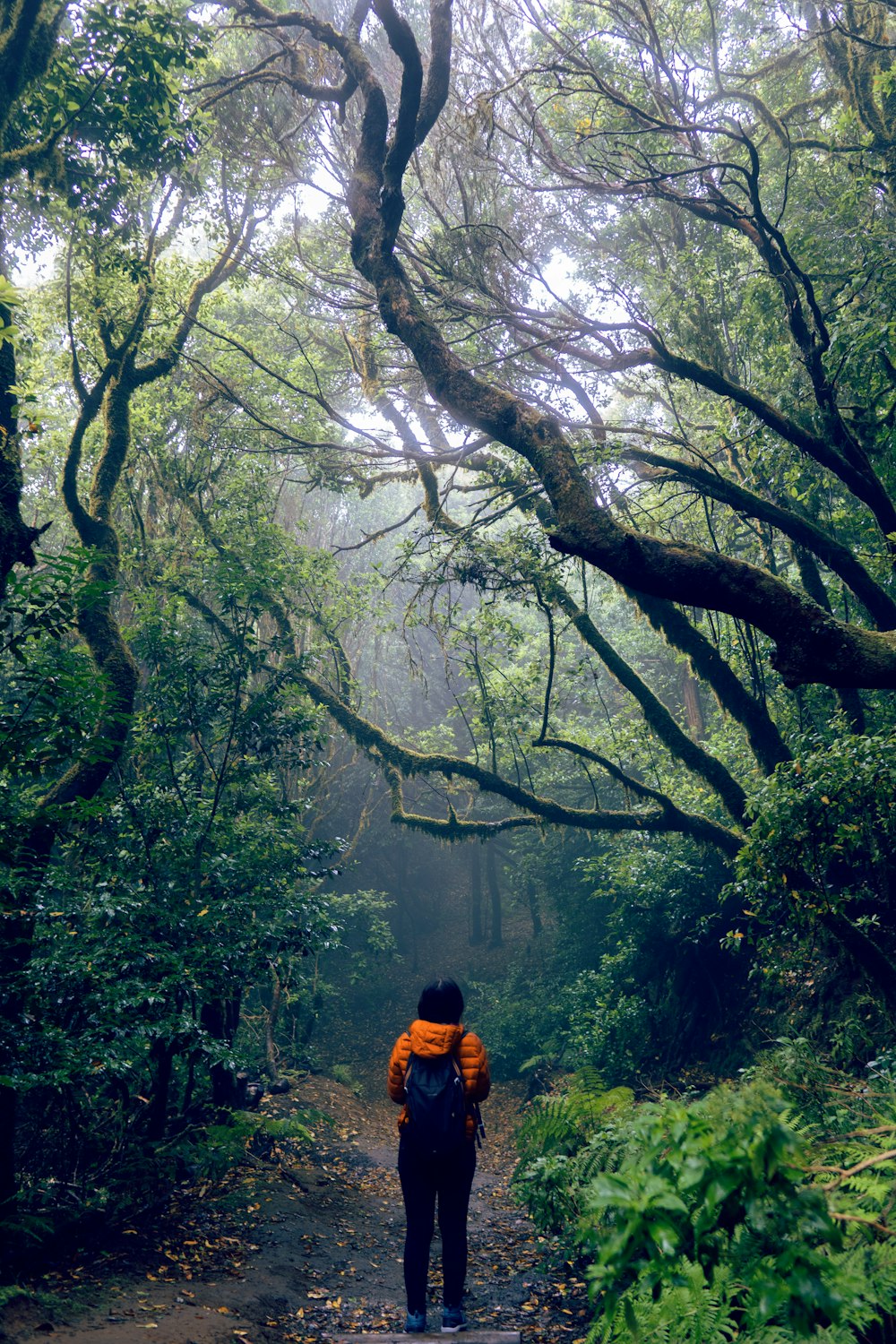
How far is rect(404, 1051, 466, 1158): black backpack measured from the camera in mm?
3777

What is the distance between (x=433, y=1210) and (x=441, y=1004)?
3.18ft

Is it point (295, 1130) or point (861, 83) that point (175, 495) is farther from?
point (861, 83)

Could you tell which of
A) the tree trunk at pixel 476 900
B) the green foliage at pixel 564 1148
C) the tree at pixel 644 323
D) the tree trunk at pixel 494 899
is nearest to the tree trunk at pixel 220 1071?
the green foliage at pixel 564 1148

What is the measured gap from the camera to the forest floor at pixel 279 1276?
13.3 ft

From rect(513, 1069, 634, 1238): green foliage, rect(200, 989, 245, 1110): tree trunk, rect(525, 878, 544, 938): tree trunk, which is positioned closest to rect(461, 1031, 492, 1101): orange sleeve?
rect(513, 1069, 634, 1238): green foliage

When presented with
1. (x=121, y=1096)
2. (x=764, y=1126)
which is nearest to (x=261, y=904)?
(x=121, y=1096)

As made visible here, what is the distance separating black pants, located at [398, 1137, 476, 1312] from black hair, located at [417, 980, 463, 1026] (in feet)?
1.91

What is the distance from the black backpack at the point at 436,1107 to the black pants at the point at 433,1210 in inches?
3.2

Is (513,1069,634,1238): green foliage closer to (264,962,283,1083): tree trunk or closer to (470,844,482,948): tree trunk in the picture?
(264,962,283,1083): tree trunk

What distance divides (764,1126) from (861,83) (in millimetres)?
12490

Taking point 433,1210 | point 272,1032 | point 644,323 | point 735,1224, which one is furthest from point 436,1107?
point 272,1032

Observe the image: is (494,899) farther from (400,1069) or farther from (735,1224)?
(735,1224)

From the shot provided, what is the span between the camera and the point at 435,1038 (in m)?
3.93

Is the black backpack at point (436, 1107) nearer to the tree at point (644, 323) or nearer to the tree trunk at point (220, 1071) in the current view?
the tree at point (644, 323)
